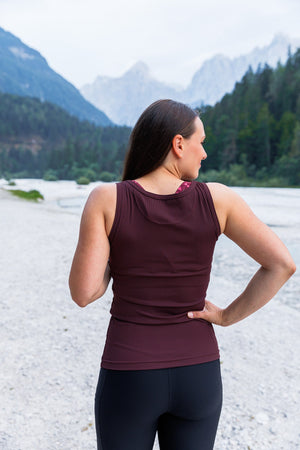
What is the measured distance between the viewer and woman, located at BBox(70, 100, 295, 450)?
1.36 metres

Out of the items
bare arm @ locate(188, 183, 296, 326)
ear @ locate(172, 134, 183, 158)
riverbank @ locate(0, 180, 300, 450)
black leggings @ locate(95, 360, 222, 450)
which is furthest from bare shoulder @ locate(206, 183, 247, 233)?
riverbank @ locate(0, 180, 300, 450)

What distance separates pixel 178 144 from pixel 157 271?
0.43 m

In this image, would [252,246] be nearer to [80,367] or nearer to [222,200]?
[222,200]

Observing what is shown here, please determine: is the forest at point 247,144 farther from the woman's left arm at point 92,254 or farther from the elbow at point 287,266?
the woman's left arm at point 92,254

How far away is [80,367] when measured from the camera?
4844mm

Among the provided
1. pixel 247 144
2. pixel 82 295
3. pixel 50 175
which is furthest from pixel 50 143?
pixel 82 295

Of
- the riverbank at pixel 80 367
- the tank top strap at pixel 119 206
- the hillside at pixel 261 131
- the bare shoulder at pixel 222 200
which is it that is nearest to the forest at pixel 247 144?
the hillside at pixel 261 131

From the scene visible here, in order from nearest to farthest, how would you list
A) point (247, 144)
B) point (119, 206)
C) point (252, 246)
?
point (119, 206) → point (252, 246) → point (247, 144)

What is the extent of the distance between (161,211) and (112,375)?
561 millimetres

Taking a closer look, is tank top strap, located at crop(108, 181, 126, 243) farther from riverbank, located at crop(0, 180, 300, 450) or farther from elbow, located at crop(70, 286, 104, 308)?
riverbank, located at crop(0, 180, 300, 450)

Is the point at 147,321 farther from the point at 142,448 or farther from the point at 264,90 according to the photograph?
the point at 264,90

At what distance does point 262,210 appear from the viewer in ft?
91.2

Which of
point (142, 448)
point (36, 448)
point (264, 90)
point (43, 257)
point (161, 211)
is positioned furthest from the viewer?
point (264, 90)

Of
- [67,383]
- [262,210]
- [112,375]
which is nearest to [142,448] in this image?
[112,375]
